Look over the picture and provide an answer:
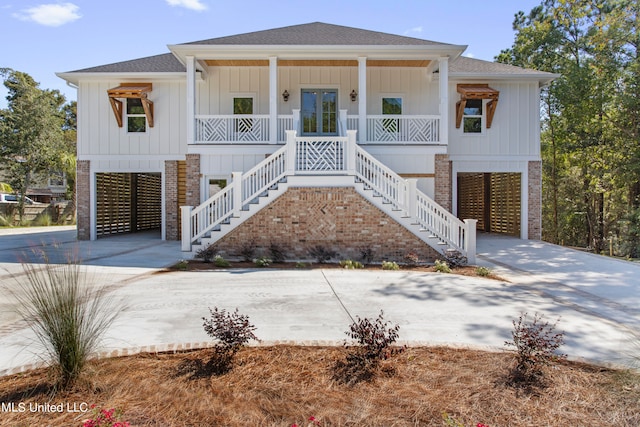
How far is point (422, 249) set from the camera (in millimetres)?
10078

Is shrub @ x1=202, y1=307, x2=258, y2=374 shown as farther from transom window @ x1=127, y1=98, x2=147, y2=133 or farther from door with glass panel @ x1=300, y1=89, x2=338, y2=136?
transom window @ x1=127, y1=98, x2=147, y2=133

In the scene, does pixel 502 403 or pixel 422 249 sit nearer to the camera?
pixel 502 403

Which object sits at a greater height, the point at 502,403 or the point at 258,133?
the point at 258,133

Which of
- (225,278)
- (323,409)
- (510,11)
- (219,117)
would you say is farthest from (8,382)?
(510,11)

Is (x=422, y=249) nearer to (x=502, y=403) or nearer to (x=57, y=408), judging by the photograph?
(x=502, y=403)

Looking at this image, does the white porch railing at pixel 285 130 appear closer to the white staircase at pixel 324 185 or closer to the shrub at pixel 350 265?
the white staircase at pixel 324 185

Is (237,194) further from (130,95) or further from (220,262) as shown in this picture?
(130,95)

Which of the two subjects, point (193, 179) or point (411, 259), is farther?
point (193, 179)

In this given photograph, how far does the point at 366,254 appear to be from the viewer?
1009cm

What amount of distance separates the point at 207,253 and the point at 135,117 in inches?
306

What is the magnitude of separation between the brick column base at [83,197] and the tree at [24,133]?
39.3ft

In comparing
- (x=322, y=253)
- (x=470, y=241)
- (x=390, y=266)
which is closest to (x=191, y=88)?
(x=322, y=253)

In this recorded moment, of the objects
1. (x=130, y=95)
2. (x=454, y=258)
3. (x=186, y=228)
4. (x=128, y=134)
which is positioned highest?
(x=130, y=95)

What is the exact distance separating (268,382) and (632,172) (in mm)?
19139
